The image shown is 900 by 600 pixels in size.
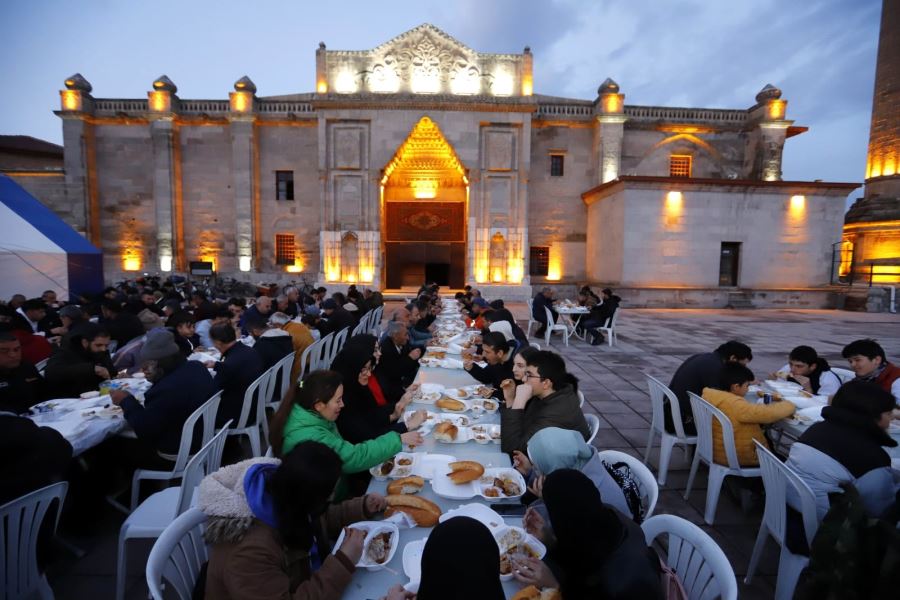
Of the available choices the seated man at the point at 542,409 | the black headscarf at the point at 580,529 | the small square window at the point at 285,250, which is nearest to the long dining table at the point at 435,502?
the seated man at the point at 542,409

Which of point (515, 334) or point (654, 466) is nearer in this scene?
point (654, 466)

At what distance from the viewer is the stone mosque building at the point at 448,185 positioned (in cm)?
1819

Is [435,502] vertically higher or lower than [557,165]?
lower

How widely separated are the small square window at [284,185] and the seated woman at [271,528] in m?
23.0

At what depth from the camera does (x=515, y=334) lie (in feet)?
23.2

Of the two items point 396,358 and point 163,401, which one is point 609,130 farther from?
point 163,401

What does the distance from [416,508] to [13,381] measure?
4227 millimetres

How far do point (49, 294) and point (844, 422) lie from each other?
1334cm

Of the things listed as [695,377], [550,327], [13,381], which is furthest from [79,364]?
[550,327]

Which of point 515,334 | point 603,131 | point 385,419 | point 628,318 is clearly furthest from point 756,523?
point 603,131

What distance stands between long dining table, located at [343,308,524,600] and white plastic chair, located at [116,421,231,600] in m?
1.20

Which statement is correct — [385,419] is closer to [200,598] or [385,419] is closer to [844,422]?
[200,598]

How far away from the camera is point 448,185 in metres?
23.8

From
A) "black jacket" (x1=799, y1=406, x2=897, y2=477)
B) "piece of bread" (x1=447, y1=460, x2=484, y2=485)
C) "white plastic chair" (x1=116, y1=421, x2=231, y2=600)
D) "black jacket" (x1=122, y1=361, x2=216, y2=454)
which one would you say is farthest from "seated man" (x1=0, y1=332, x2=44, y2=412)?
"black jacket" (x1=799, y1=406, x2=897, y2=477)
